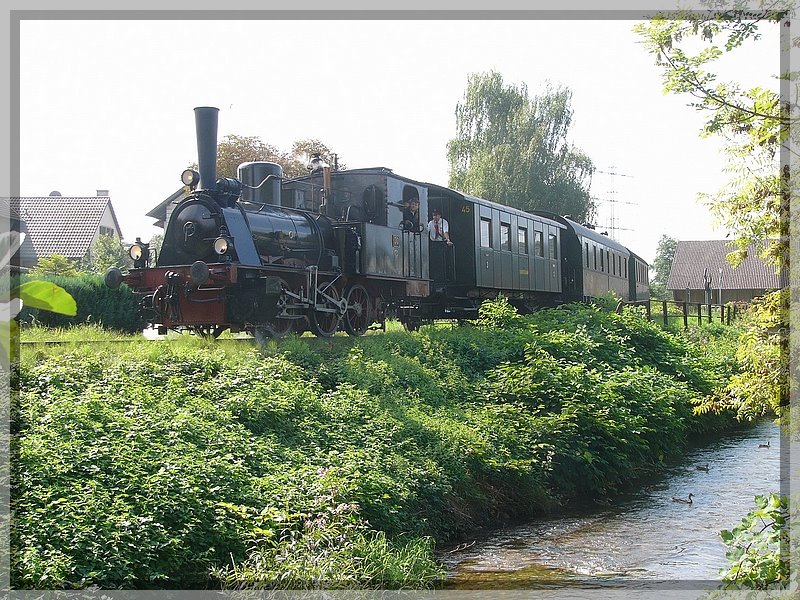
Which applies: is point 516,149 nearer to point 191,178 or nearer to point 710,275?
point 710,275

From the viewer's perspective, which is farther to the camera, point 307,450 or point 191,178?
point 191,178

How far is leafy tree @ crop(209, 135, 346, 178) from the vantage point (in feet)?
120

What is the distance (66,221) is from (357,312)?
107 feet

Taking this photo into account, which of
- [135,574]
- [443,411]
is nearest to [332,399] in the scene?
[443,411]

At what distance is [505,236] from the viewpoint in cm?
1942

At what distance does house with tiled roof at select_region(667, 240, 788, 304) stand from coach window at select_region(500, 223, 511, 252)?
36.4m

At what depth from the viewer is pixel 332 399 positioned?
30.9 feet

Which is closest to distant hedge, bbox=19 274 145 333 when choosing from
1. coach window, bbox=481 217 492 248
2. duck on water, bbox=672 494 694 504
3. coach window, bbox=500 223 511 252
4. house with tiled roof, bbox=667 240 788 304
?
coach window, bbox=481 217 492 248

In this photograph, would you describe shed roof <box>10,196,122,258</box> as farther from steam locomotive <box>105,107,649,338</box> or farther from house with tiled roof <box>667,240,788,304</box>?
house with tiled roof <box>667,240,788,304</box>

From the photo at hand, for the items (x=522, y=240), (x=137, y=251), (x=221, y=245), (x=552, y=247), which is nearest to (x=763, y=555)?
(x=221, y=245)

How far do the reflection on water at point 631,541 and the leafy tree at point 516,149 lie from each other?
3278 cm

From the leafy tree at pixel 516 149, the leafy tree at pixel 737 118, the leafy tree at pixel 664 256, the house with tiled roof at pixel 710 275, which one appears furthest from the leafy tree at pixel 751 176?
the leafy tree at pixel 664 256

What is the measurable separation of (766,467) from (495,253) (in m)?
8.43

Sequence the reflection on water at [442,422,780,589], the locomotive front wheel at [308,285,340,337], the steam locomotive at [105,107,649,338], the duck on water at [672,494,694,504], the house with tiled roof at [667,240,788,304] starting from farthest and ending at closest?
the house with tiled roof at [667,240,788,304], the locomotive front wheel at [308,285,340,337], the steam locomotive at [105,107,649,338], the duck on water at [672,494,694,504], the reflection on water at [442,422,780,589]
